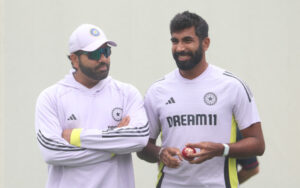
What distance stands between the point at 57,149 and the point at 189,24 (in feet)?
4.90

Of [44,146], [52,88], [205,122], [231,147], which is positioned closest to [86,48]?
[52,88]

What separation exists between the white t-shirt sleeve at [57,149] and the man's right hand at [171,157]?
461mm

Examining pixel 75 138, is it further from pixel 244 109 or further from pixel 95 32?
pixel 244 109

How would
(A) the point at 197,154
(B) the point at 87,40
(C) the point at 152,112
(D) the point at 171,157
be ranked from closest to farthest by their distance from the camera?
1. (A) the point at 197,154
2. (D) the point at 171,157
3. (B) the point at 87,40
4. (C) the point at 152,112

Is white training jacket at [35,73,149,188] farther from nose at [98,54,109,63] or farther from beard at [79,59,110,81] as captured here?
nose at [98,54,109,63]

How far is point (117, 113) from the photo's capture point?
432 centimetres

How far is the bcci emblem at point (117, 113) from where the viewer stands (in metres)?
Answer: 4.30

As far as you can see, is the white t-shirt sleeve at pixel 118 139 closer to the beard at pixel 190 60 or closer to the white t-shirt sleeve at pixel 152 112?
the white t-shirt sleeve at pixel 152 112

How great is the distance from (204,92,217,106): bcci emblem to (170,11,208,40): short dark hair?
48cm

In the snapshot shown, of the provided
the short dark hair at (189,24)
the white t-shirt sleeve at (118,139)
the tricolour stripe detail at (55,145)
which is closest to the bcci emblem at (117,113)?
the white t-shirt sleeve at (118,139)

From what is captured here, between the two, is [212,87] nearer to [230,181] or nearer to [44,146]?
[230,181]

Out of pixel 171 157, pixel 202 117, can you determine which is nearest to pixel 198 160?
pixel 171 157

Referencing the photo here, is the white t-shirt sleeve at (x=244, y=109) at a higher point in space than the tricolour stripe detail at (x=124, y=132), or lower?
higher

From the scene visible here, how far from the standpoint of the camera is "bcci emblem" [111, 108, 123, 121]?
4.30m
